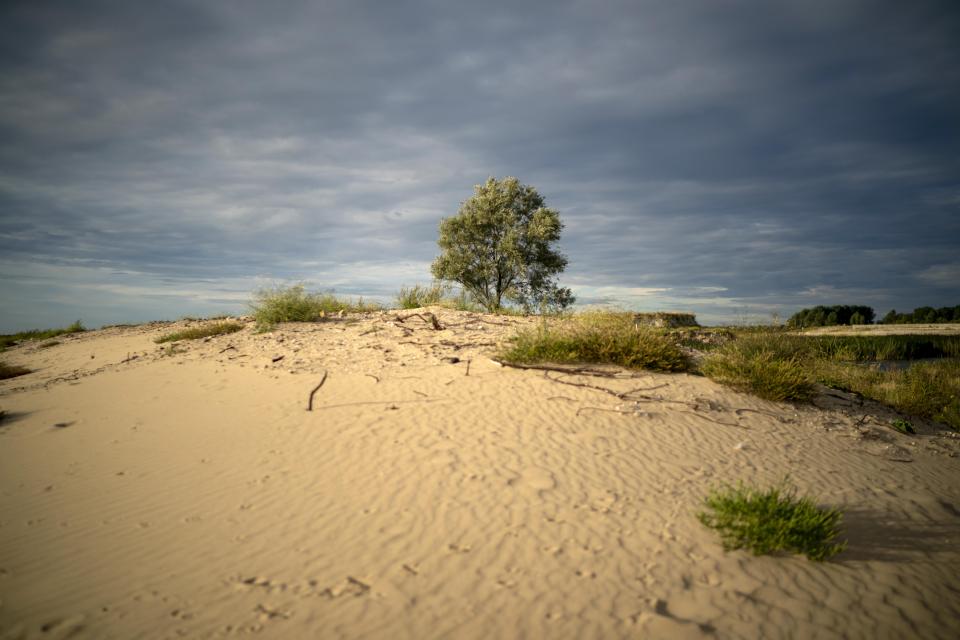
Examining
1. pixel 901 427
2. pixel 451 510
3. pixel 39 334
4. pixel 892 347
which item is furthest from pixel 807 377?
pixel 39 334

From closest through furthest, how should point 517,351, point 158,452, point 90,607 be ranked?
1. point 90,607
2. point 158,452
3. point 517,351

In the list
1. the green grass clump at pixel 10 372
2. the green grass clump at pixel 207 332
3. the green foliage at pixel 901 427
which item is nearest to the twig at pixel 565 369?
the green foliage at pixel 901 427

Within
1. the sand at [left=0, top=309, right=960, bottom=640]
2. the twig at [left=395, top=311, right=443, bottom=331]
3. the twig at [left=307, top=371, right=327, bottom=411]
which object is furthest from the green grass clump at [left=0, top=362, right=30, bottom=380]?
the twig at [left=307, top=371, right=327, bottom=411]

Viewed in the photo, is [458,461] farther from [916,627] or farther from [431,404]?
[916,627]

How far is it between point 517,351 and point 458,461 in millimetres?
3072

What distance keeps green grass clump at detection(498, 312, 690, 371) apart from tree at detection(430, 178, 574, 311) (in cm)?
1860

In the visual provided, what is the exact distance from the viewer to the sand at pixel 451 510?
2.90 metres

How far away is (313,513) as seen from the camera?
3.91 meters

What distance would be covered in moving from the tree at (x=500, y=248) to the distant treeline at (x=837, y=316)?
78.2 ft

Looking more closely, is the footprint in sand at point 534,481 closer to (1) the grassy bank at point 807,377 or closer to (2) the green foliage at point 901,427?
(1) the grassy bank at point 807,377

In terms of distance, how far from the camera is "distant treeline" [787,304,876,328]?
36.3m

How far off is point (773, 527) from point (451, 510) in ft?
8.23

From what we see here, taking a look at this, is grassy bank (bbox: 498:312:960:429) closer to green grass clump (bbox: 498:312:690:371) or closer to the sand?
green grass clump (bbox: 498:312:690:371)

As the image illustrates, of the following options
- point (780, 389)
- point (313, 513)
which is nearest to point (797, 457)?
point (780, 389)
